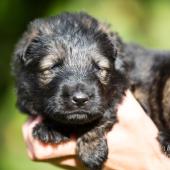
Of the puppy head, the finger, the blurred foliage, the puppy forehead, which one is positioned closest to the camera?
the puppy head

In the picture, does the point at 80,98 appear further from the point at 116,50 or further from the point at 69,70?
the point at 116,50

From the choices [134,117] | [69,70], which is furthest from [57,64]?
[134,117]

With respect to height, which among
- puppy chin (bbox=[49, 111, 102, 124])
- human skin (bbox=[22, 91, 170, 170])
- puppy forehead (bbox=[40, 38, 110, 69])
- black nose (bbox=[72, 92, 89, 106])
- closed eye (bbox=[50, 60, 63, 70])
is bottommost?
human skin (bbox=[22, 91, 170, 170])

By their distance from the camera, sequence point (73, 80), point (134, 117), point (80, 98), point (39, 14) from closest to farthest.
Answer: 1. point (80, 98)
2. point (73, 80)
3. point (134, 117)
4. point (39, 14)

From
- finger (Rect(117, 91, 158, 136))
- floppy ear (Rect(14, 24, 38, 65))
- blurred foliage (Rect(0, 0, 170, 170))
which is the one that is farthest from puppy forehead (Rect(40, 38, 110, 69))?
blurred foliage (Rect(0, 0, 170, 170))

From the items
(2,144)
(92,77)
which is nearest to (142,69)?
(92,77)

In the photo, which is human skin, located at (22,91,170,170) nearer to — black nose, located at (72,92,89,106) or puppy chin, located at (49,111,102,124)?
puppy chin, located at (49,111,102,124)

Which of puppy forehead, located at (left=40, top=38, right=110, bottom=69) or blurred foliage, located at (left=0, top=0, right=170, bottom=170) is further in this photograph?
blurred foliage, located at (left=0, top=0, right=170, bottom=170)

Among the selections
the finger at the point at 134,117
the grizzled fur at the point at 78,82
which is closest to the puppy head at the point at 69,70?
the grizzled fur at the point at 78,82
